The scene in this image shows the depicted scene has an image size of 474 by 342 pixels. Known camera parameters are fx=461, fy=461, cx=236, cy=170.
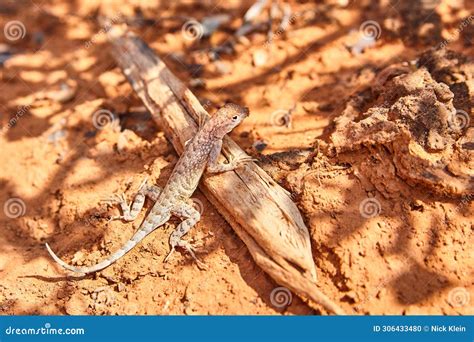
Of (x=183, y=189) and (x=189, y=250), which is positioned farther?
(x=183, y=189)

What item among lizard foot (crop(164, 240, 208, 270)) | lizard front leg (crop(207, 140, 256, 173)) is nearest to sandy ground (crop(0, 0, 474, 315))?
lizard foot (crop(164, 240, 208, 270))

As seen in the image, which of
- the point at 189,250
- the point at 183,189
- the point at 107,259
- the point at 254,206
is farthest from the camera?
the point at 183,189

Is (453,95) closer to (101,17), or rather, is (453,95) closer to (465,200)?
(465,200)

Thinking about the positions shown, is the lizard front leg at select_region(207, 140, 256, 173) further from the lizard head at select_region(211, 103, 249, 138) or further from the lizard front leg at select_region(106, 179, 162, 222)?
the lizard front leg at select_region(106, 179, 162, 222)

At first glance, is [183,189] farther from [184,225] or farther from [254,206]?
[254,206]

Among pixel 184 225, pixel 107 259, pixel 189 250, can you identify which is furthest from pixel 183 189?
pixel 107 259

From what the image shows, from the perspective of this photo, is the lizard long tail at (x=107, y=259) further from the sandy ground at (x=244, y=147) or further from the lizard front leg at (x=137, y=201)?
the lizard front leg at (x=137, y=201)
